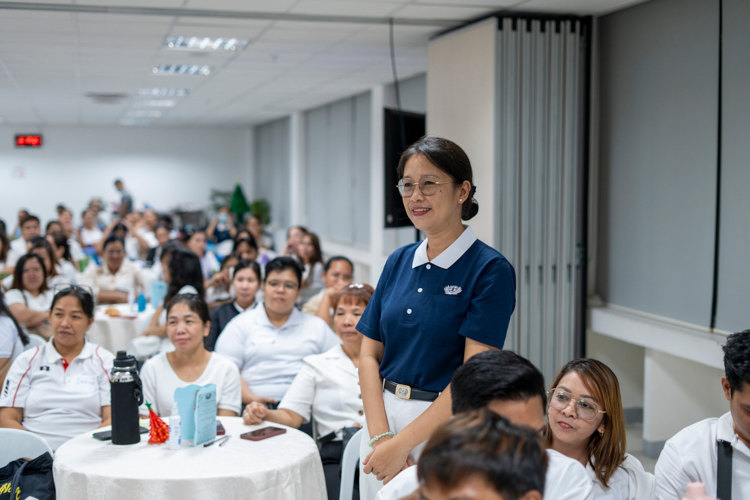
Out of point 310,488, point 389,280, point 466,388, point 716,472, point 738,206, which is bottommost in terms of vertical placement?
point 310,488

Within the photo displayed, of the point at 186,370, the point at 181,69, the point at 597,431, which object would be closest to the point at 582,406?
the point at 597,431

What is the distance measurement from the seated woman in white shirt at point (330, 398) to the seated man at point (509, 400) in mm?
1727

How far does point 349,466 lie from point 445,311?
3.44ft

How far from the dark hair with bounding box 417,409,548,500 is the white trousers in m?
0.95

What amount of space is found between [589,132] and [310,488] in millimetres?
3444

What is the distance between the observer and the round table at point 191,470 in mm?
2436

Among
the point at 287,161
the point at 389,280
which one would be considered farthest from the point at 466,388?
the point at 287,161

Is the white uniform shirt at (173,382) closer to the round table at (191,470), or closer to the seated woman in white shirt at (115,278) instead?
the round table at (191,470)

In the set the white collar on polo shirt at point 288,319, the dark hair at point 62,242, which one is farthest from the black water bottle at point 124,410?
the dark hair at point 62,242

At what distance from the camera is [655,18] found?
4551 mm

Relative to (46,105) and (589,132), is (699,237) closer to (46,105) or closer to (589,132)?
(589,132)

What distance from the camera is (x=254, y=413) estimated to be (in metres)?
3.00

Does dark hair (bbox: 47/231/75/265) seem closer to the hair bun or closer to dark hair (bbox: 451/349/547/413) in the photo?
the hair bun

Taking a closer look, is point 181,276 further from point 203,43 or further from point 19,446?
point 19,446
